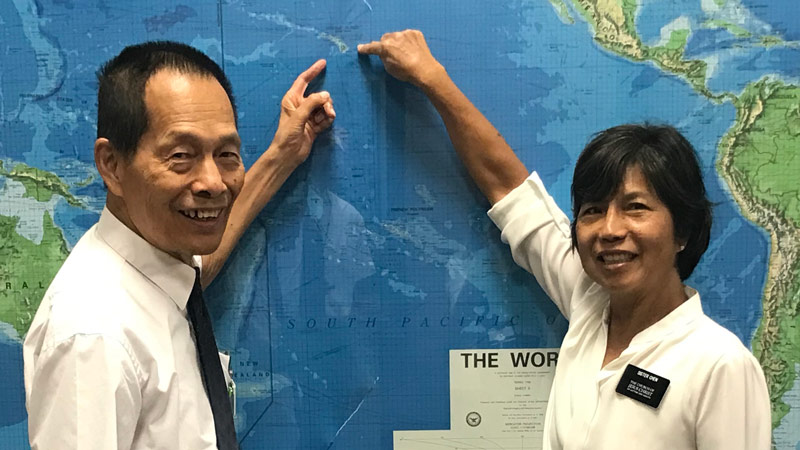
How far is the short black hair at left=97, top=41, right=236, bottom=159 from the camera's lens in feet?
3.35

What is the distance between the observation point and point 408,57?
139 cm

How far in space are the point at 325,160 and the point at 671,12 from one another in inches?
32.8

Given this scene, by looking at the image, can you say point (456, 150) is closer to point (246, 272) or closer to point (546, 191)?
point (546, 191)

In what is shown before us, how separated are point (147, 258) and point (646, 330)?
901mm

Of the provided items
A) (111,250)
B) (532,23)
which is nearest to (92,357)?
(111,250)

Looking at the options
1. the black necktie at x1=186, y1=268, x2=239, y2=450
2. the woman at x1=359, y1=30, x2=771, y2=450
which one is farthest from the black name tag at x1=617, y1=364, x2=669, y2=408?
the black necktie at x1=186, y1=268, x2=239, y2=450

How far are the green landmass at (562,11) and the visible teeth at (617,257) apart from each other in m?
0.57

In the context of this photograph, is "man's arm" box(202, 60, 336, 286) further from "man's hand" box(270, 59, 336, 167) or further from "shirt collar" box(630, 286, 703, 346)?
"shirt collar" box(630, 286, 703, 346)

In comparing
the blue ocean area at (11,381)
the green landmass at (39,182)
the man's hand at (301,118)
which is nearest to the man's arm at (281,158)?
the man's hand at (301,118)

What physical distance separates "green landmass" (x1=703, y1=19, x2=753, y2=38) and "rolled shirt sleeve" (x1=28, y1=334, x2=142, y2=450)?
1.35 meters

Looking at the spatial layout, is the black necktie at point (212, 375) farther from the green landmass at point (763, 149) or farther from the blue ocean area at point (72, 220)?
the green landmass at point (763, 149)

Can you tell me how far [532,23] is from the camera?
142cm

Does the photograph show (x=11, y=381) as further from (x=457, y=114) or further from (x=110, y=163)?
(x=457, y=114)

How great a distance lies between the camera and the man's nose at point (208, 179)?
1.05 m
